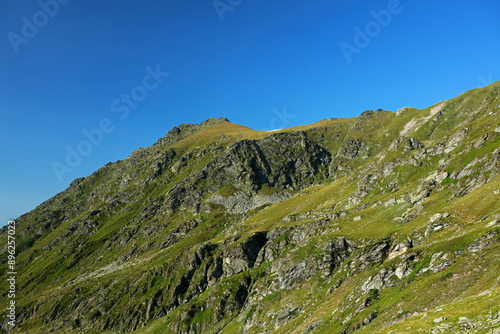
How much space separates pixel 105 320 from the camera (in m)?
136

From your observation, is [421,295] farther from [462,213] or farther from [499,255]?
[462,213]

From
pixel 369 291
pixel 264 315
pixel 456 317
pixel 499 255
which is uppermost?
pixel 456 317

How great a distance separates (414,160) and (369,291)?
276ft

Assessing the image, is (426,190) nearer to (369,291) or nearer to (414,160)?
(414,160)

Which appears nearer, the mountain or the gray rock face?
the mountain

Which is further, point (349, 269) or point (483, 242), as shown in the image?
point (349, 269)

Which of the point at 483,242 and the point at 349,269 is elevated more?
the point at 483,242

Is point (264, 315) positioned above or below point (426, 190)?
below

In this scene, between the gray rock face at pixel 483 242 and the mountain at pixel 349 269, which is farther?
the gray rock face at pixel 483 242

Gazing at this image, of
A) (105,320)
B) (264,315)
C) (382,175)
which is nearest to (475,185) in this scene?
(382,175)

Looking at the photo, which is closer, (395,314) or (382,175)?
(395,314)

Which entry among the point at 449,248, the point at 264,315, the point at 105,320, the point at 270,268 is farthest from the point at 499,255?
the point at 105,320

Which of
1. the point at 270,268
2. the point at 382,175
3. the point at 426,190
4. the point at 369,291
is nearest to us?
the point at 369,291

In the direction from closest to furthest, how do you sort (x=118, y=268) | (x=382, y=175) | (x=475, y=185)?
(x=475, y=185) < (x=382, y=175) < (x=118, y=268)
